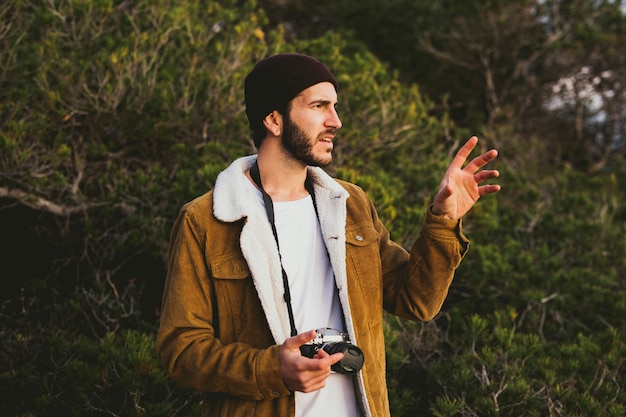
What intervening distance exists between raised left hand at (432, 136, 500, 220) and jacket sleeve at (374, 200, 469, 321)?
0.11ft

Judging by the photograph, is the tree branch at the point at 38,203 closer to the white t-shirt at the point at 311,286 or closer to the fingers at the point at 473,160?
the white t-shirt at the point at 311,286

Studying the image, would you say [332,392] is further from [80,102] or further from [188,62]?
[188,62]

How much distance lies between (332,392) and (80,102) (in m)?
4.29

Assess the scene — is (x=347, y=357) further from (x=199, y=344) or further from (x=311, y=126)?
(x=311, y=126)

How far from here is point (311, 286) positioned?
6.95ft

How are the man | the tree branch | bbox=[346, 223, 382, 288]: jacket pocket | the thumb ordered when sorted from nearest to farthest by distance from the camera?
the thumb, the man, bbox=[346, 223, 382, 288]: jacket pocket, the tree branch

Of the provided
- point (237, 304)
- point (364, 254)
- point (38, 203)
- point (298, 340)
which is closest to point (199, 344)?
point (237, 304)

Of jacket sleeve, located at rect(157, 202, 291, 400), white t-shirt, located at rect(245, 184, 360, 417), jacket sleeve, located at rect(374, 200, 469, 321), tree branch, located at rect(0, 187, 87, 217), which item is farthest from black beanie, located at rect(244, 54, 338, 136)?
tree branch, located at rect(0, 187, 87, 217)

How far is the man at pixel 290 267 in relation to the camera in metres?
1.93

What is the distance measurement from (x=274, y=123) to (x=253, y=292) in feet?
2.02

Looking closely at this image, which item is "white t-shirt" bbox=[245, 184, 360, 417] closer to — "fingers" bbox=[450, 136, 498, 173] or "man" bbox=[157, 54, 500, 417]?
"man" bbox=[157, 54, 500, 417]

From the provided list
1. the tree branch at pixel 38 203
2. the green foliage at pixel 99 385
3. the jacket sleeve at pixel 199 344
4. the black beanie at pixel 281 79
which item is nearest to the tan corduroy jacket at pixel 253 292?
the jacket sleeve at pixel 199 344

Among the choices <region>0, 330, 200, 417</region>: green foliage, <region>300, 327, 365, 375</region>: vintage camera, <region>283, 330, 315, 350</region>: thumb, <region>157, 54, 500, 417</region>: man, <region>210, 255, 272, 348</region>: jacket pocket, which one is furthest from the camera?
<region>0, 330, 200, 417</region>: green foliage

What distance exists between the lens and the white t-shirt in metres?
2.00
